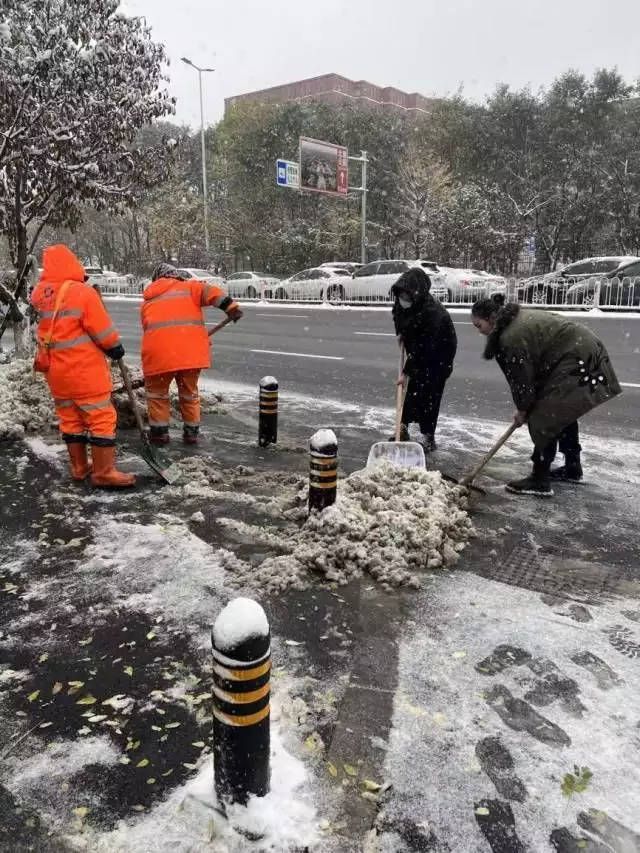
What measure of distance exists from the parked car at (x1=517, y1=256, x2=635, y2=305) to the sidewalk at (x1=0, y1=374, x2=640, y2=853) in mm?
15933

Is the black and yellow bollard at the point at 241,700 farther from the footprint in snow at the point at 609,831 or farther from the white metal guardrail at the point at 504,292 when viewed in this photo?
the white metal guardrail at the point at 504,292

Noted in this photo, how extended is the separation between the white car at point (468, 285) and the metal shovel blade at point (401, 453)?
16.2 m

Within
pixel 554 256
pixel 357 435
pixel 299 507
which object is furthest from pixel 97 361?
pixel 554 256

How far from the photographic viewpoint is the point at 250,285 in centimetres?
2803

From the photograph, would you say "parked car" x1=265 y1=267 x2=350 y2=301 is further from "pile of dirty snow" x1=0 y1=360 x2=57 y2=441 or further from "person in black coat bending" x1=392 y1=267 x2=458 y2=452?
"person in black coat bending" x1=392 y1=267 x2=458 y2=452

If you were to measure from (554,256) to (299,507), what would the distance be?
28.6 m

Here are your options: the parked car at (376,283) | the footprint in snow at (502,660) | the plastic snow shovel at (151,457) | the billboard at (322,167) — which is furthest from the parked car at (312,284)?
the footprint in snow at (502,660)

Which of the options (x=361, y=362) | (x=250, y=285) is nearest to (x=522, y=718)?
(x=361, y=362)

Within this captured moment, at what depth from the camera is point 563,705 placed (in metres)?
2.51

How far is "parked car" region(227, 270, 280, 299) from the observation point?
1078 inches

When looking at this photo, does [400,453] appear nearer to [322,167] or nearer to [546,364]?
[546,364]

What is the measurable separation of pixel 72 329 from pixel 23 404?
255 cm

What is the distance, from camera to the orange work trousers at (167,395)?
5.59m

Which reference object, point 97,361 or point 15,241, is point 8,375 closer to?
point 15,241
